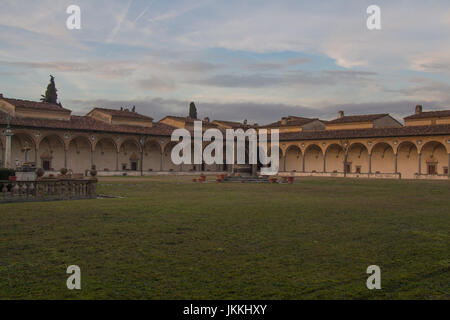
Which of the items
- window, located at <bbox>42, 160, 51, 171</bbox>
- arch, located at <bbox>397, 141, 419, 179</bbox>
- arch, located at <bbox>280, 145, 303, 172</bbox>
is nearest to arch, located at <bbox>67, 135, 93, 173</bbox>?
window, located at <bbox>42, 160, 51, 171</bbox>

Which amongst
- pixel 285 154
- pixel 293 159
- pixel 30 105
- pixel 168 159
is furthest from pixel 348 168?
pixel 30 105

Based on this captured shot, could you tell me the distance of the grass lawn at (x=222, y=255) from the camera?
3936mm

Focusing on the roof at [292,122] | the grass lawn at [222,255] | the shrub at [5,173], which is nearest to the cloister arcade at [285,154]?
the roof at [292,122]

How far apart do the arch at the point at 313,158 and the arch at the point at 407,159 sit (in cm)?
883

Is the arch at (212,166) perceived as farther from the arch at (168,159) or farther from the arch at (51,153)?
Result: the arch at (51,153)

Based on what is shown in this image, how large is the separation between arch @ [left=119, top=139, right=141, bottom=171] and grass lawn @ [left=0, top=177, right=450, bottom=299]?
3756cm

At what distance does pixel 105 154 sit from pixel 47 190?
108 ft

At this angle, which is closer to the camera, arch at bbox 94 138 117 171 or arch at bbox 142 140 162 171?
arch at bbox 94 138 117 171

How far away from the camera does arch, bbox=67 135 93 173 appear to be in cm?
4262

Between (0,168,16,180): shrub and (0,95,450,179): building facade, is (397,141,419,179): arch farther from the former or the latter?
(0,168,16,180): shrub

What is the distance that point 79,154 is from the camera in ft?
142
